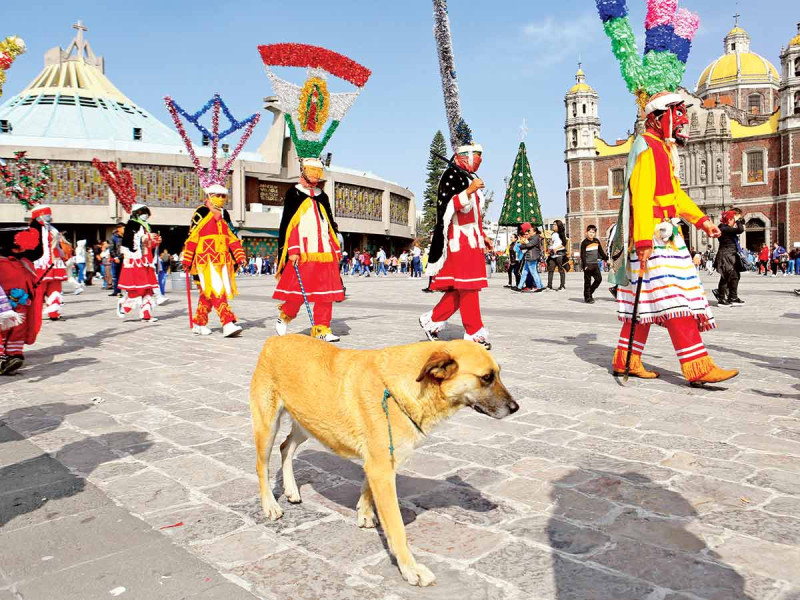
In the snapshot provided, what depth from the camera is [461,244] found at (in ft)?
23.9

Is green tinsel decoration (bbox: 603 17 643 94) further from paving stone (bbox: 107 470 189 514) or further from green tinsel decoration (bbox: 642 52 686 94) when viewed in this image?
paving stone (bbox: 107 470 189 514)

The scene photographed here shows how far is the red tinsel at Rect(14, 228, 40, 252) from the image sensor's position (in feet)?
21.2

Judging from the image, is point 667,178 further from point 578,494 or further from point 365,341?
point 365,341

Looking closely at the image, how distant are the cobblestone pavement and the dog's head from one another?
2.08ft

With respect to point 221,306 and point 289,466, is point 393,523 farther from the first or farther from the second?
point 221,306

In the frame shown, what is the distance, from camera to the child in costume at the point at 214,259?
9273 mm

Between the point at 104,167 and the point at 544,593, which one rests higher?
the point at 104,167

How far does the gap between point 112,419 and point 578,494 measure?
3408 millimetres

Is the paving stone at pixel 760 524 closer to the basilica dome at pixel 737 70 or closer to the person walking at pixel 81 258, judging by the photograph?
the person walking at pixel 81 258

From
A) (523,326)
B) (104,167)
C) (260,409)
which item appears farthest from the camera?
(104,167)

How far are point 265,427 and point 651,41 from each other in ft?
18.3

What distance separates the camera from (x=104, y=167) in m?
12.9

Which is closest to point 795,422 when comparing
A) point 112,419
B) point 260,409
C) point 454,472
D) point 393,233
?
point 454,472

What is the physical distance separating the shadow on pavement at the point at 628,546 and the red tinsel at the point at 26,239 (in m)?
5.98
